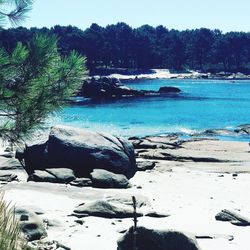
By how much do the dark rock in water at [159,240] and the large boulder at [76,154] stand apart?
894 cm

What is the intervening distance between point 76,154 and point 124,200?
4.60 metres

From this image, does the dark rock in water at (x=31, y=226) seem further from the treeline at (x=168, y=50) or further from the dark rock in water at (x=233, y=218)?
the treeline at (x=168, y=50)

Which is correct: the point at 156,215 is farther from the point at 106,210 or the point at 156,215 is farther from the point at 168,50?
the point at 168,50

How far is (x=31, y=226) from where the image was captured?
1010cm

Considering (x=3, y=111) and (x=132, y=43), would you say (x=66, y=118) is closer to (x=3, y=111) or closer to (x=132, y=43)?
(x=3, y=111)

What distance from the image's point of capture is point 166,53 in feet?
572

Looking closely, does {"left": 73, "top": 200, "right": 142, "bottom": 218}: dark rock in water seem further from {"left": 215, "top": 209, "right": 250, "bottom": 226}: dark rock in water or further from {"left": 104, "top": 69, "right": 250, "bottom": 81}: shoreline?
{"left": 104, "top": 69, "right": 250, "bottom": 81}: shoreline

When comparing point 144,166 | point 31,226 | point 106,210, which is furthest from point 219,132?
point 31,226

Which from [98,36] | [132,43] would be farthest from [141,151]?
[132,43]

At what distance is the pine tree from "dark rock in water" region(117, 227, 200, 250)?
9.48 ft

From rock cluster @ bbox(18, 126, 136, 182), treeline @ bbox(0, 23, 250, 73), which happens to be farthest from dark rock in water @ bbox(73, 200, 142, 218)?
treeline @ bbox(0, 23, 250, 73)

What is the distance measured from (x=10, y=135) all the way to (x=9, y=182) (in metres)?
6.94

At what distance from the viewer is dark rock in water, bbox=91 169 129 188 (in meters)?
16.4

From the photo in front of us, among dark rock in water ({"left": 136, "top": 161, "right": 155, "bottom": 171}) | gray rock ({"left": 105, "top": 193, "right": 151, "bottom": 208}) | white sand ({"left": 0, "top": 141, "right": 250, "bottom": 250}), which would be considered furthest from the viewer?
dark rock in water ({"left": 136, "top": 161, "right": 155, "bottom": 171})
